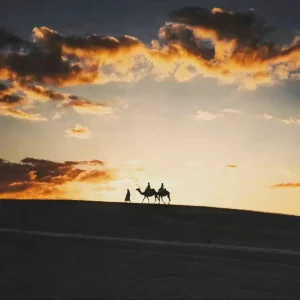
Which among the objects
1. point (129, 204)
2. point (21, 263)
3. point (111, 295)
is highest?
point (129, 204)

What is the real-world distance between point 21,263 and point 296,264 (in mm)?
8476

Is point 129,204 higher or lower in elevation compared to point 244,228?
higher

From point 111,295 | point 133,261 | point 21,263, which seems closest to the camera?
point 111,295

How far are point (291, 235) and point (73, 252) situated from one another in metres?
14.9

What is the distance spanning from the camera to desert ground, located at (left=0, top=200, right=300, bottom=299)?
39.5 ft

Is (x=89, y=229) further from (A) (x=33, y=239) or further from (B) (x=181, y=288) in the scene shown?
(B) (x=181, y=288)

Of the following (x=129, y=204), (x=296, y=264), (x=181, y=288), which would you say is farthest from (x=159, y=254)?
(x=129, y=204)

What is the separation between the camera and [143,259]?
16594mm

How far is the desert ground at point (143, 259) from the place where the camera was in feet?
39.5

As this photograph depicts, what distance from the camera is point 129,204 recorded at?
1679 inches

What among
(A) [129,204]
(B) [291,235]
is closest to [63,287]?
(B) [291,235]

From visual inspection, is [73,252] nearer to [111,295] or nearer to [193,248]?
[193,248]

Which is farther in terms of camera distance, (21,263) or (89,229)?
(89,229)

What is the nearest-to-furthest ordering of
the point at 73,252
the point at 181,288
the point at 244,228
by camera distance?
the point at 181,288
the point at 73,252
the point at 244,228
